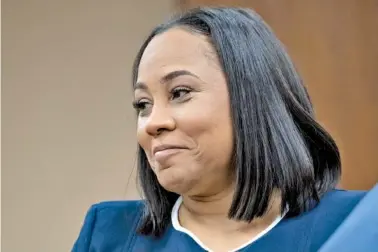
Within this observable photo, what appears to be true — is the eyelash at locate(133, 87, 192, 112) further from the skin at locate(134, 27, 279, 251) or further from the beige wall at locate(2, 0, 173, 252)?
the beige wall at locate(2, 0, 173, 252)

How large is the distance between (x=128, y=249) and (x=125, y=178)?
65cm

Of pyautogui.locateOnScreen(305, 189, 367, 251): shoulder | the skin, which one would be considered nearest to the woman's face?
the skin

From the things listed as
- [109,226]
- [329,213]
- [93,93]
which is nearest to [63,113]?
[93,93]

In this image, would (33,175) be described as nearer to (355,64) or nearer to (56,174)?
(56,174)

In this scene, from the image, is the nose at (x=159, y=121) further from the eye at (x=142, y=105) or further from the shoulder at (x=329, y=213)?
the shoulder at (x=329, y=213)

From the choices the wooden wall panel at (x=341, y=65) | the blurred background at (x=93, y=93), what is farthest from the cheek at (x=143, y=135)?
the wooden wall panel at (x=341, y=65)

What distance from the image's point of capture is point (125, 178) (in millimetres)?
1521

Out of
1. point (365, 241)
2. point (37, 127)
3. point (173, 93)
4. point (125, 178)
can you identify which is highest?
point (173, 93)

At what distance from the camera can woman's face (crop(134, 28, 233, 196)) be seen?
30.8 inches

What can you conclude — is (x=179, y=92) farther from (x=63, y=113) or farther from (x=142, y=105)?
(x=63, y=113)

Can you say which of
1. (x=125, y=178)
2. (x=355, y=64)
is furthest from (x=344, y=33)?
(x=125, y=178)

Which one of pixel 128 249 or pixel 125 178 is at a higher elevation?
pixel 128 249

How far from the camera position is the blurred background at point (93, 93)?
146cm

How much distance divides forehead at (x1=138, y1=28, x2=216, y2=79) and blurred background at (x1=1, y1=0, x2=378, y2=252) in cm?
69
